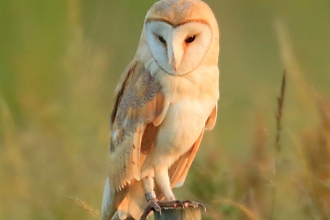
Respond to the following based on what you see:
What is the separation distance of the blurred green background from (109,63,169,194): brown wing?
503mm

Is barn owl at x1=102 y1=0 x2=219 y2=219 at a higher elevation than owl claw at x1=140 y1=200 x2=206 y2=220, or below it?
higher

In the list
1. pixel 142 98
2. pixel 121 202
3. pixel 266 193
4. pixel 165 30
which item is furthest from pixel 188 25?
pixel 266 193

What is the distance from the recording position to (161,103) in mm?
1334

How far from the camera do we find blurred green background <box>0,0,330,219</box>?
1970 millimetres

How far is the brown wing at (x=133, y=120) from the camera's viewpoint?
133 centimetres

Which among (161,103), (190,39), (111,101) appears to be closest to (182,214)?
(161,103)

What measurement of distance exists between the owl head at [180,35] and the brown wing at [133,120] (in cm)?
7

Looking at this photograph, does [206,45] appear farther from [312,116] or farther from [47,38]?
[47,38]

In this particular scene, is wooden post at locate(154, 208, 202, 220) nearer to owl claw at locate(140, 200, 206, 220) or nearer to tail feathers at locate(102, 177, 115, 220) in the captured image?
owl claw at locate(140, 200, 206, 220)

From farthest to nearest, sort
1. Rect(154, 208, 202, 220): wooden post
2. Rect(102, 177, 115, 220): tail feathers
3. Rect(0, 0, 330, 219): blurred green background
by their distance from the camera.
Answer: Rect(0, 0, 330, 219): blurred green background < Rect(102, 177, 115, 220): tail feathers < Rect(154, 208, 202, 220): wooden post

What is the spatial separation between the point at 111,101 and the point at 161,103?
0.87m

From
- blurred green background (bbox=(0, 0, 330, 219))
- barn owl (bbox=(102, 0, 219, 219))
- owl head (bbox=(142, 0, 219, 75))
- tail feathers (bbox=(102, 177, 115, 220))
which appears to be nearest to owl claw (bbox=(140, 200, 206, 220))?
barn owl (bbox=(102, 0, 219, 219))

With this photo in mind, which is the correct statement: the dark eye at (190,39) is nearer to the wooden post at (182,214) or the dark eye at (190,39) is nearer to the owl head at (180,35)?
the owl head at (180,35)

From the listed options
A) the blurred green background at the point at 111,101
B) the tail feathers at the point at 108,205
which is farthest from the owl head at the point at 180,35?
the blurred green background at the point at 111,101
